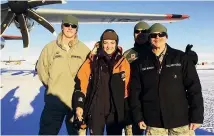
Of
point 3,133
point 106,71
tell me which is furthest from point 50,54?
point 3,133

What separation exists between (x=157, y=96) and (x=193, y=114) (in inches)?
18.8

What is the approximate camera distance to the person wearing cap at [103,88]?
3.38 metres

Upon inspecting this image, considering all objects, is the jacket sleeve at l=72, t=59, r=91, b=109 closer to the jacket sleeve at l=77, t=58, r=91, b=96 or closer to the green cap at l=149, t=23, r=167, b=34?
the jacket sleeve at l=77, t=58, r=91, b=96

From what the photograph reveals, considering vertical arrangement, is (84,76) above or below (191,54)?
below

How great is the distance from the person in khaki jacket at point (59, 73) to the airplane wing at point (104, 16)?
274 inches

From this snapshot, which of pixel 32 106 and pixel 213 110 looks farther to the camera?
pixel 32 106

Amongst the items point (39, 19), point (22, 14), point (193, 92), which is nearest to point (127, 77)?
point (193, 92)

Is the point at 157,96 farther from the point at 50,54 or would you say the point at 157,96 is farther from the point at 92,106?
the point at 50,54

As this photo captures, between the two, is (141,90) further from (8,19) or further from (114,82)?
(8,19)

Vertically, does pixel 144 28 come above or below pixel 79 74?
above

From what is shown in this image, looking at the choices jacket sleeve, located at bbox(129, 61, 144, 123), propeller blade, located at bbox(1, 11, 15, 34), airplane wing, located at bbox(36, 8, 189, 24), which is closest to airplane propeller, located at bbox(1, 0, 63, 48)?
propeller blade, located at bbox(1, 11, 15, 34)

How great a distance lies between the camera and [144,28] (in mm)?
4520

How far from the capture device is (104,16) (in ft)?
42.4

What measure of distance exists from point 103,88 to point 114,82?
0.16 metres
